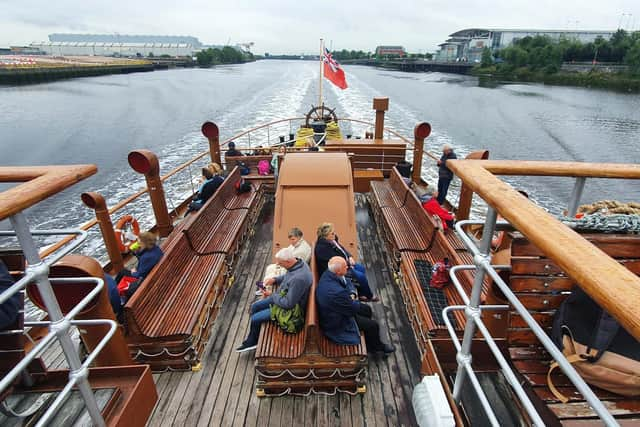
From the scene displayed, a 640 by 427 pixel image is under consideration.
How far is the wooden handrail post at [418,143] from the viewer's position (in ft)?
27.1

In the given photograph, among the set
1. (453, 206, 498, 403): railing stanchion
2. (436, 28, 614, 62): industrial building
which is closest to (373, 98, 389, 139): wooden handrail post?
(453, 206, 498, 403): railing stanchion

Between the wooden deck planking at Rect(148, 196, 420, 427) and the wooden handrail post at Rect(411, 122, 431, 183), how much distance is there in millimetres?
5055

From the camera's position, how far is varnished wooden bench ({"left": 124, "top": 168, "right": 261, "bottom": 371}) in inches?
141

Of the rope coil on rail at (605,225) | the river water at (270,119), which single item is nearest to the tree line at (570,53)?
the river water at (270,119)

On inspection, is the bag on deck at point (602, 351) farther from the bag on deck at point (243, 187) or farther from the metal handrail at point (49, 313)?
the bag on deck at point (243, 187)

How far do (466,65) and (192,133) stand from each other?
91921 millimetres

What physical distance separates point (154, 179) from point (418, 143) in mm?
5954

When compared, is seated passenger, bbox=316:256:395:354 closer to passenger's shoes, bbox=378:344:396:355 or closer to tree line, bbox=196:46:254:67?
passenger's shoes, bbox=378:344:396:355

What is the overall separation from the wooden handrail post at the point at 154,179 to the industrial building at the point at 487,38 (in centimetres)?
12735

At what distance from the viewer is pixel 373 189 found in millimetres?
8047

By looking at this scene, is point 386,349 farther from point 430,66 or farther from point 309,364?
point 430,66

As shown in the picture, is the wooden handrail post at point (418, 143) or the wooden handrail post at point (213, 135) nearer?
the wooden handrail post at point (418, 143)

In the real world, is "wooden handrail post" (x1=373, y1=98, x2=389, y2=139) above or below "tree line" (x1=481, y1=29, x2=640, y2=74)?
below

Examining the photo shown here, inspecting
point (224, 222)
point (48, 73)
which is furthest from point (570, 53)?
point (48, 73)
